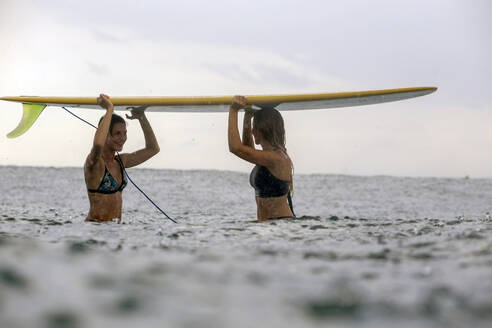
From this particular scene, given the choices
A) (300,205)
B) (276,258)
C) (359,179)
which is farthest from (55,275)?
(359,179)

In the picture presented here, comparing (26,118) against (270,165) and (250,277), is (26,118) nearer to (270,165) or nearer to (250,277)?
(270,165)

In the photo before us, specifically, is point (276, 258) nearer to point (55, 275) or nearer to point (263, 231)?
point (55, 275)

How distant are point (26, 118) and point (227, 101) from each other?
8.25ft

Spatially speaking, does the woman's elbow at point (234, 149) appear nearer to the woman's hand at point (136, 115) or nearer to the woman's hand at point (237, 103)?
the woman's hand at point (237, 103)

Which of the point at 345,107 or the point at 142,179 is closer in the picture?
the point at 345,107

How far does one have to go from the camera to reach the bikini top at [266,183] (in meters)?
4.35

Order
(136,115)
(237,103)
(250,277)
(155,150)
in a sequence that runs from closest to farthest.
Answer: (250,277)
(237,103)
(155,150)
(136,115)

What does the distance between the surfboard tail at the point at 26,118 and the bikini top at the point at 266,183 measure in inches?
122

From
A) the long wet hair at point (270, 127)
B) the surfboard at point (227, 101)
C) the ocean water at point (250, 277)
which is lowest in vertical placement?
the ocean water at point (250, 277)

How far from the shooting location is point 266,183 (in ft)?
14.3

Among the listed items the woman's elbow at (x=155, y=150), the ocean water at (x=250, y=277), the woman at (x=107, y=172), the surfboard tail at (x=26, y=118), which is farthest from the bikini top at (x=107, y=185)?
the surfboard tail at (x=26, y=118)

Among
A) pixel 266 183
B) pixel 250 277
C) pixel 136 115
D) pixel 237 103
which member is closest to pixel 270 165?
pixel 266 183

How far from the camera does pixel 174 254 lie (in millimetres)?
2572

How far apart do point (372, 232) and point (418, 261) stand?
147cm
